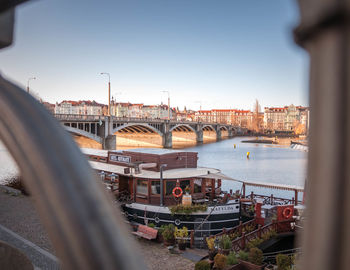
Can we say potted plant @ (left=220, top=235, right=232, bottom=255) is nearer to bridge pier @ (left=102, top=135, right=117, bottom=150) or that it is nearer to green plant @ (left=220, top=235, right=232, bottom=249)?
green plant @ (left=220, top=235, right=232, bottom=249)

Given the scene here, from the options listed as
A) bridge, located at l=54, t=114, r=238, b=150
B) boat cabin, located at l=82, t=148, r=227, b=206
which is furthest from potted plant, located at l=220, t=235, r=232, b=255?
bridge, located at l=54, t=114, r=238, b=150

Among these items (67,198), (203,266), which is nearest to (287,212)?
(203,266)

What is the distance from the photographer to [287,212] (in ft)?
36.9

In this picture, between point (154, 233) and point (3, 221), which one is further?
point (3, 221)

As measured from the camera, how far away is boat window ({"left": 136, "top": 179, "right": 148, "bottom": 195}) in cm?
1204

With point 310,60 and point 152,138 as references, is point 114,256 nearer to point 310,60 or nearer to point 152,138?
point 310,60

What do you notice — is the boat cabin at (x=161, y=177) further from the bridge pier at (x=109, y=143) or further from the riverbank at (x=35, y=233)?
the bridge pier at (x=109, y=143)

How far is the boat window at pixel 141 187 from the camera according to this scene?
12038 mm

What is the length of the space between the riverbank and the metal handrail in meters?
7.30

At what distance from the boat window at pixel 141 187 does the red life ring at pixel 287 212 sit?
5.00 metres

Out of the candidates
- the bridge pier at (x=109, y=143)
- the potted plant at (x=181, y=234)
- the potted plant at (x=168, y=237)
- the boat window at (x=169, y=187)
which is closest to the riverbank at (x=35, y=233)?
the potted plant at (x=168, y=237)

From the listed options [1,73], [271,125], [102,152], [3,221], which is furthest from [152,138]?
[271,125]

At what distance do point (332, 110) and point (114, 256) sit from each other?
39cm

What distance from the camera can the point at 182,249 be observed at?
32.4 feet
